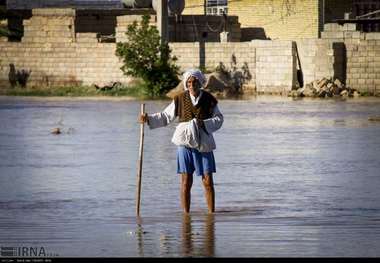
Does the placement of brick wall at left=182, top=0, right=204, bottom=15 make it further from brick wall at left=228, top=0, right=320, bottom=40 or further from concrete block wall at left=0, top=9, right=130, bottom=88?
concrete block wall at left=0, top=9, right=130, bottom=88

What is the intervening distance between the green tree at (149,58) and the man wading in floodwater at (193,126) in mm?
26396

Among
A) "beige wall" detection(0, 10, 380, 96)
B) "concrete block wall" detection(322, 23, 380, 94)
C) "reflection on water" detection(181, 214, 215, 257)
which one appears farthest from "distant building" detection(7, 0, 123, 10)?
"reflection on water" detection(181, 214, 215, 257)

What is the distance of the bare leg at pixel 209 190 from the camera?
1351cm

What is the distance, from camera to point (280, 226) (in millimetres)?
12484

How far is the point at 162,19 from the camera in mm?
41625

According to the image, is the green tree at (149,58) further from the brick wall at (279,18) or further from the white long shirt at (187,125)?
the white long shirt at (187,125)

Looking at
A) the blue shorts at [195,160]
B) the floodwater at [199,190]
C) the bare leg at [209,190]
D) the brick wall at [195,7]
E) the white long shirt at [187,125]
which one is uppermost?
the brick wall at [195,7]

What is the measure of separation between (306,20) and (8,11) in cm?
1101

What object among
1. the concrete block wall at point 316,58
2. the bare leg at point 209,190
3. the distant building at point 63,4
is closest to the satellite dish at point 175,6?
the concrete block wall at point 316,58

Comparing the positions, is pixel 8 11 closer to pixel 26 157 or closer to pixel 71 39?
pixel 71 39

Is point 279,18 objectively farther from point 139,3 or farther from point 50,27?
point 50,27

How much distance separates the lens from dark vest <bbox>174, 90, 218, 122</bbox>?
13.5 m

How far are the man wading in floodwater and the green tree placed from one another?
86.6 ft

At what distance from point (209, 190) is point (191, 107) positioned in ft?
2.74
